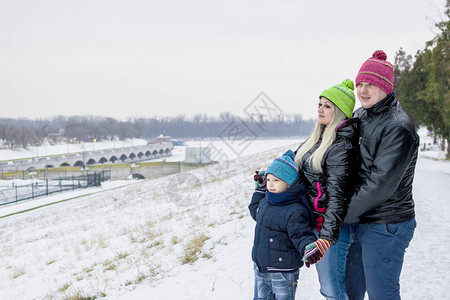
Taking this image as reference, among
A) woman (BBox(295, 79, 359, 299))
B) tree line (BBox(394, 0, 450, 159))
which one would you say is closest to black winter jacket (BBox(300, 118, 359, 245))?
woman (BBox(295, 79, 359, 299))

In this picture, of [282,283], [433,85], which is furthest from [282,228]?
[433,85]

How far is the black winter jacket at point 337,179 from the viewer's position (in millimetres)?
2512

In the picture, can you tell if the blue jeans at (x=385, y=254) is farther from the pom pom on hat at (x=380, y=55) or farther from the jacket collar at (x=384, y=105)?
the pom pom on hat at (x=380, y=55)

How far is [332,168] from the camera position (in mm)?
2566

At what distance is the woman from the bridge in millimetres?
52871

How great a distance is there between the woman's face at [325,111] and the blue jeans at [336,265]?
3.14 feet

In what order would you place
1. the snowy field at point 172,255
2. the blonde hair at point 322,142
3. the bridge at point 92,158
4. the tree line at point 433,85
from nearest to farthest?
the blonde hair at point 322,142 < the snowy field at point 172,255 < the tree line at point 433,85 < the bridge at point 92,158

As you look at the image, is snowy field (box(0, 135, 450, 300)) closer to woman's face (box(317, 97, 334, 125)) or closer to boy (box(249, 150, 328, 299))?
boy (box(249, 150, 328, 299))

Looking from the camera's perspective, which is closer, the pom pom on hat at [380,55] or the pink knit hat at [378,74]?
the pink knit hat at [378,74]

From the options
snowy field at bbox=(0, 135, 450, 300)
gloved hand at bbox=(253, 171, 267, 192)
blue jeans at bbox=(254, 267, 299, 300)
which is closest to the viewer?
blue jeans at bbox=(254, 267, 299, 300)

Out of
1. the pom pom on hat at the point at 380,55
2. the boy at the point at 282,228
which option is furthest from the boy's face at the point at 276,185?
the pom pom on hat at the point at 380,55

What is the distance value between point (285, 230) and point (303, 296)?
1.55 m

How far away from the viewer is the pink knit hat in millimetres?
2541

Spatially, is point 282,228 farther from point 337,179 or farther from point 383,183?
point 383,183
